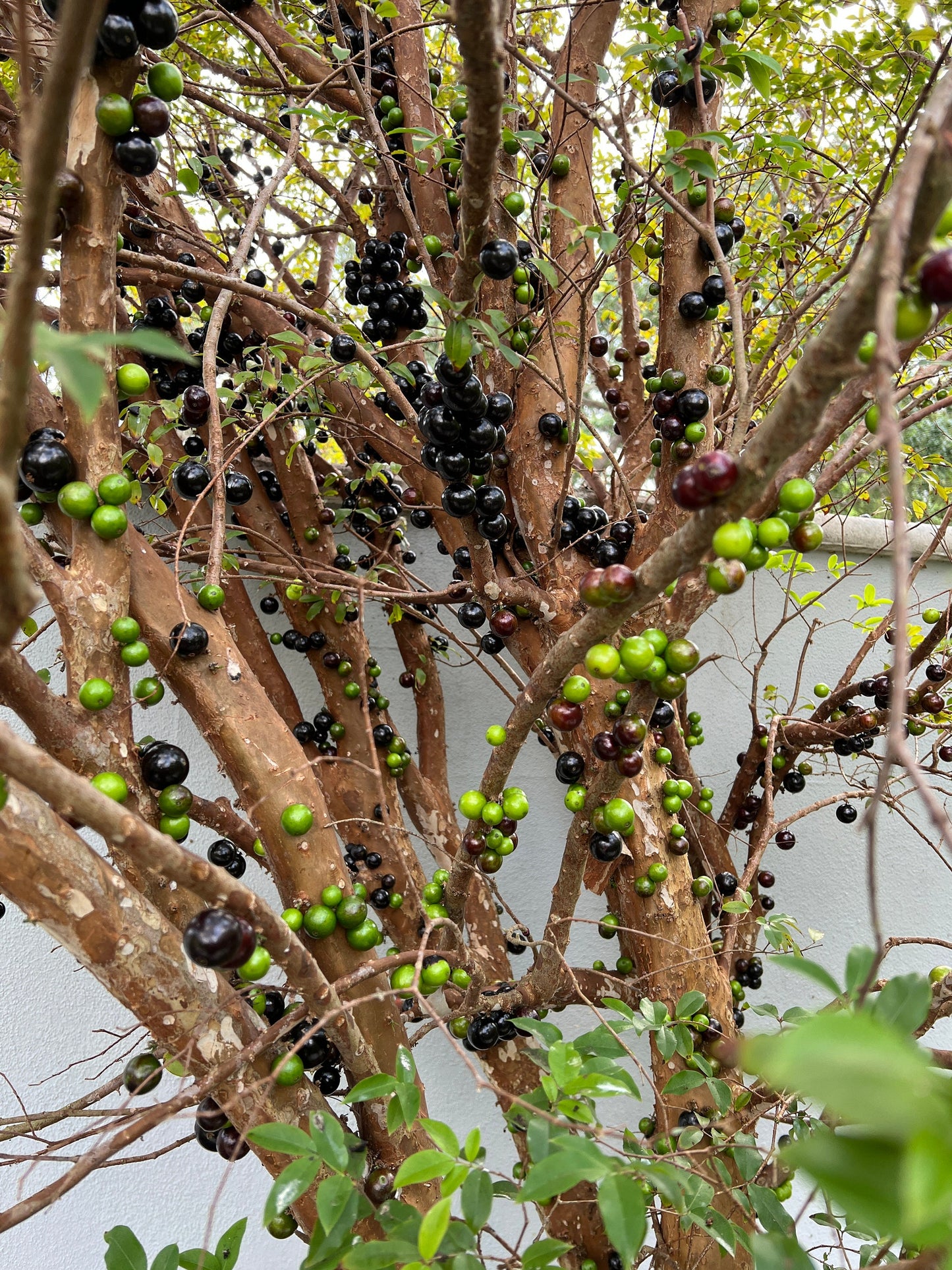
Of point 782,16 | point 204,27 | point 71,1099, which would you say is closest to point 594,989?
point 71,1099

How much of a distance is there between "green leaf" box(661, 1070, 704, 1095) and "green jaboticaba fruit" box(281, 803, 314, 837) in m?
0.88

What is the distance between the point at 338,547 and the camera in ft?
9.15

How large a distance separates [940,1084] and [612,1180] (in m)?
0.55

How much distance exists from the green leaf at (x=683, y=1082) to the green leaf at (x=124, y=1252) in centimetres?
97

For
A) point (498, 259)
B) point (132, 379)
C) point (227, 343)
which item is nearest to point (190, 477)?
point (132, 379)

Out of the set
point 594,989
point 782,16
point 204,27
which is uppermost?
point 204,27

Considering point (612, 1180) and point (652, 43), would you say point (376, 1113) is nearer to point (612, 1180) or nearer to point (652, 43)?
point (612, 1180)

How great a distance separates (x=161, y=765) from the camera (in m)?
1.51

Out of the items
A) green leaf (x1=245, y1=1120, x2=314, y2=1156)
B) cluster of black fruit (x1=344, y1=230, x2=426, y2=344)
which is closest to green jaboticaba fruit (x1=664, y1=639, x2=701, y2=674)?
green leaf (x1=245, y1=1120, x2=314, y2=1156)

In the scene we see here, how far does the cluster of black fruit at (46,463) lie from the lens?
142 cm

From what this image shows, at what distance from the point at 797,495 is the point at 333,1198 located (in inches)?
49.8

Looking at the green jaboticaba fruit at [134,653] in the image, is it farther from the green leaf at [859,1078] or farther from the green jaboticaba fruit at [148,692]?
the green leaf at [859,1078]

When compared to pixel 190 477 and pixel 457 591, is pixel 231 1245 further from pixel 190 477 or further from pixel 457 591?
pixel 190 477

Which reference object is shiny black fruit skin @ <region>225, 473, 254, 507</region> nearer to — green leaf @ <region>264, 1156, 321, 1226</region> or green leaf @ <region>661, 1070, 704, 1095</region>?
green leaf @ <region>264, 1156, 321, 1226</region>
